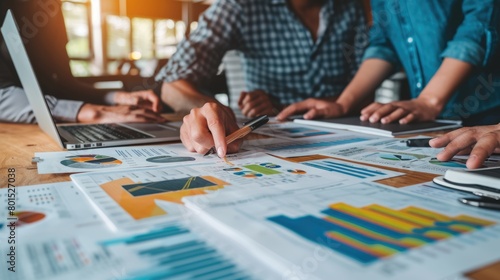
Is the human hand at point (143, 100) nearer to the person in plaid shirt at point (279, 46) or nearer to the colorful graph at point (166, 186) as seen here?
the person in plaid shirt at point (279, 46)

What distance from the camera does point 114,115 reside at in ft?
3.76

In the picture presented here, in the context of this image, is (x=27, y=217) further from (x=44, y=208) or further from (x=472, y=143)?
(x=472, y=143)

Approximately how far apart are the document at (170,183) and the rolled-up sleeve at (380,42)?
0.96 metres

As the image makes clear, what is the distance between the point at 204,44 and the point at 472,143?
45.0 inches

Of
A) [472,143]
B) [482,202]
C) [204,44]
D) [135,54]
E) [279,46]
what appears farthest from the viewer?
[135,54]

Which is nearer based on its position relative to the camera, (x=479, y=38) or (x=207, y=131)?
(x=207, y=131)

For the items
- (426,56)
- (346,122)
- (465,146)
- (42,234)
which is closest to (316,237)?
(42,234)

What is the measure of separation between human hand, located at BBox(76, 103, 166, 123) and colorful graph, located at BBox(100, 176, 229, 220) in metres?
0.63

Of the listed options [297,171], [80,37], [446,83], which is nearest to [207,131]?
[297,171]

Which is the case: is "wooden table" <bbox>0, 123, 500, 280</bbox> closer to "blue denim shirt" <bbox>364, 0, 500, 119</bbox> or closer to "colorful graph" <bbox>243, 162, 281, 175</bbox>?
"colorful graph" <bbox>243, 162, 281, 175</bbox>

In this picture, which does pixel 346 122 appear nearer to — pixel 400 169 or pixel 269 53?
pixel 400 169

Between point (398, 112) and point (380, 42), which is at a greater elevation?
point (380, 42)

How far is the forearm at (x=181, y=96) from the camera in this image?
4.75 feet

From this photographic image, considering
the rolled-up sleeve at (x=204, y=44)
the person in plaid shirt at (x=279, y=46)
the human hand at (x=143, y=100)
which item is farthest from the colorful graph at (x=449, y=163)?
the rolled-up sleeve at (x=204, y=44)
